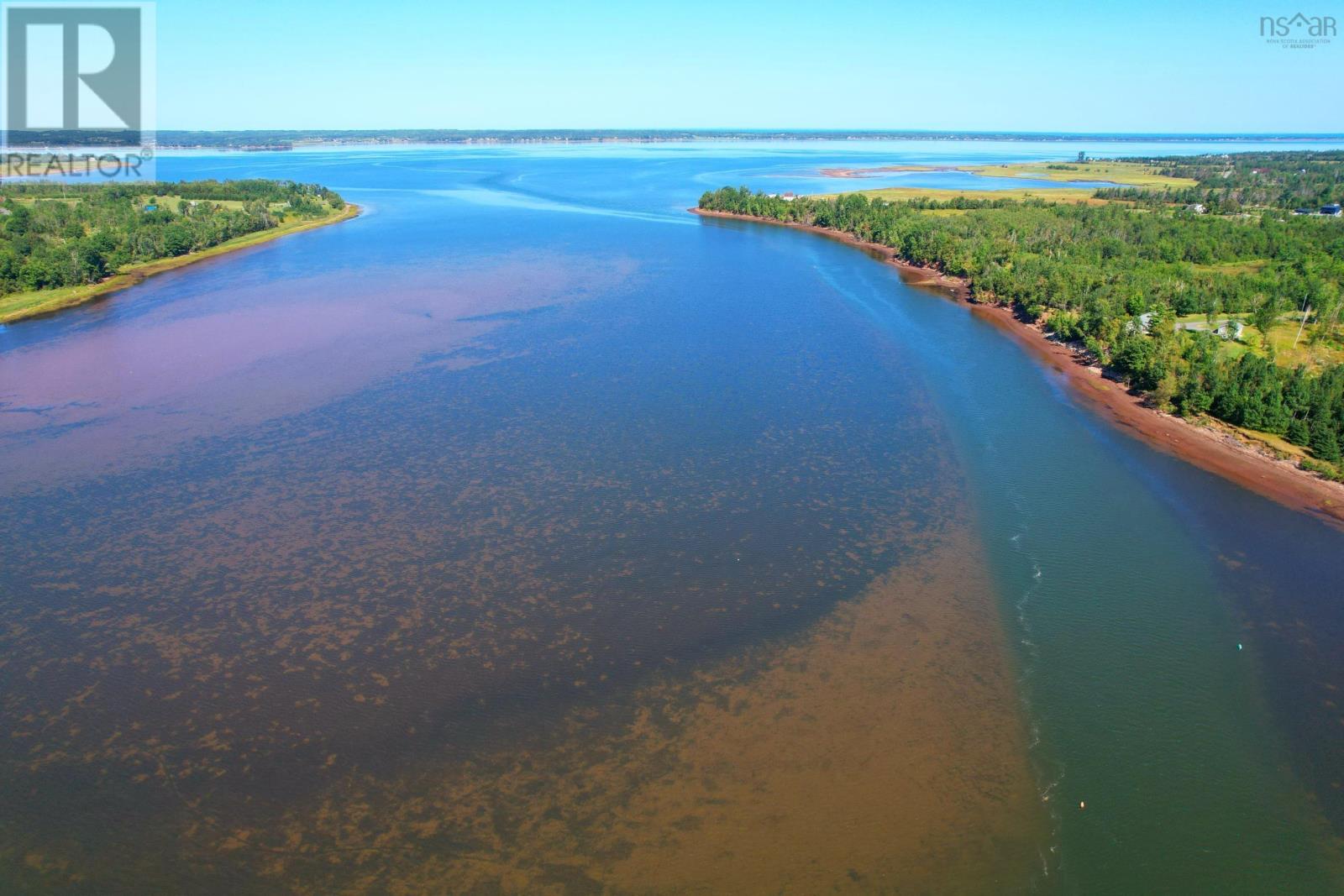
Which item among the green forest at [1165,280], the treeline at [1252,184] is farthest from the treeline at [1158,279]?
the treeline at [1252,184]

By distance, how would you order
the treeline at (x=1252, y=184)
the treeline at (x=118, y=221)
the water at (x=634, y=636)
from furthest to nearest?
1. the treeline at (x=1252, y=184)
2. the treeline at (x=118, y=221)
3. the water at (x=634, y=636)

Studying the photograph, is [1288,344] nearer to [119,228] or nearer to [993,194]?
[993,194]

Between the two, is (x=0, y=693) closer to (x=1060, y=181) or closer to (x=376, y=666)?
(x=376, y=666)

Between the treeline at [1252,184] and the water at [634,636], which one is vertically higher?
the treeline at [1252,184]

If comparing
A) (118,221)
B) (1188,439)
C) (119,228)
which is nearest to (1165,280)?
(1188,439)

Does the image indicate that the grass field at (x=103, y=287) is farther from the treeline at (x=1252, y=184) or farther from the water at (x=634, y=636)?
the treeline at (x=1252, y=184)

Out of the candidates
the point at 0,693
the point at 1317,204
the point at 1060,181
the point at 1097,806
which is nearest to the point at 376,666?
the point at 0,693

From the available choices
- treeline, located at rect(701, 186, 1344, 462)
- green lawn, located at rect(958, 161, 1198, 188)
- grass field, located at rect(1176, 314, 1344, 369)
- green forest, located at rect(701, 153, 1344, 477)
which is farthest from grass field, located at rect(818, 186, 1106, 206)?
grass field, located at rect(1176, 314, 1344, 369)
